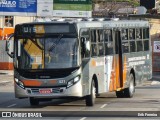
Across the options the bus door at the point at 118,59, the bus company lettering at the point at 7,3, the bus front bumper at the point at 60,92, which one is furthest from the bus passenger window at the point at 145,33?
the bus company lettering at the point at 7,3

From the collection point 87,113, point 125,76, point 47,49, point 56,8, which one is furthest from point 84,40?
point 56,8

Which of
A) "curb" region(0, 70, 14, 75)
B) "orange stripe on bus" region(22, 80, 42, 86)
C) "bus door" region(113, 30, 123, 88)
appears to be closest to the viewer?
"orange stripe on bus" region(22, 80, 42, 86)

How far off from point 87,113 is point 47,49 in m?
2.63

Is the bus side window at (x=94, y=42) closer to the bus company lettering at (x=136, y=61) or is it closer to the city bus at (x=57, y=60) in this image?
the city bus at (x=57, y=60)

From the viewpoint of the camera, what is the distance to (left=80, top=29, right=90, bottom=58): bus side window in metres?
20.8

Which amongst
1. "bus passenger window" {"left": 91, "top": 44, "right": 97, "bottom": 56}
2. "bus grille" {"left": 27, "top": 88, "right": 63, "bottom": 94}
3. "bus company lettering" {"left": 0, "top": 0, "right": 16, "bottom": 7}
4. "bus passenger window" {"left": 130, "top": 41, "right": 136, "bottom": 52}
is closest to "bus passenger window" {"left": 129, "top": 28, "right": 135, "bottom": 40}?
"bus passenger window" {"left": 130, "top": 41, "right": 136, "bottom": 52}

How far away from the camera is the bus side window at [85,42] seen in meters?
20.8

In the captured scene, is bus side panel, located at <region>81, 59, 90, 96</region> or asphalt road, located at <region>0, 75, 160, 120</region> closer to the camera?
asphalt road, located at <region>0, 75, 160, 120</region>

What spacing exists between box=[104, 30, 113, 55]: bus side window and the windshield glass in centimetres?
277

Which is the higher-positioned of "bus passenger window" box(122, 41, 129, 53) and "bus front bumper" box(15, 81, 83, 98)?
"bus passenger window" box(122, 41, 129, 53)

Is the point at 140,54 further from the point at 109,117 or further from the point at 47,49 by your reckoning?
the point at 109,117

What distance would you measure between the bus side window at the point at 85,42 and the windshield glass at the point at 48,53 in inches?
10.8

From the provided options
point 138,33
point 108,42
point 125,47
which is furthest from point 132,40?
point 108,42

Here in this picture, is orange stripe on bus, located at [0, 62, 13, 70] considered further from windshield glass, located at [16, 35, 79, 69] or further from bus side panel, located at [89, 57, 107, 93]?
windshield glass, located at [16, 35, 79, 69]
